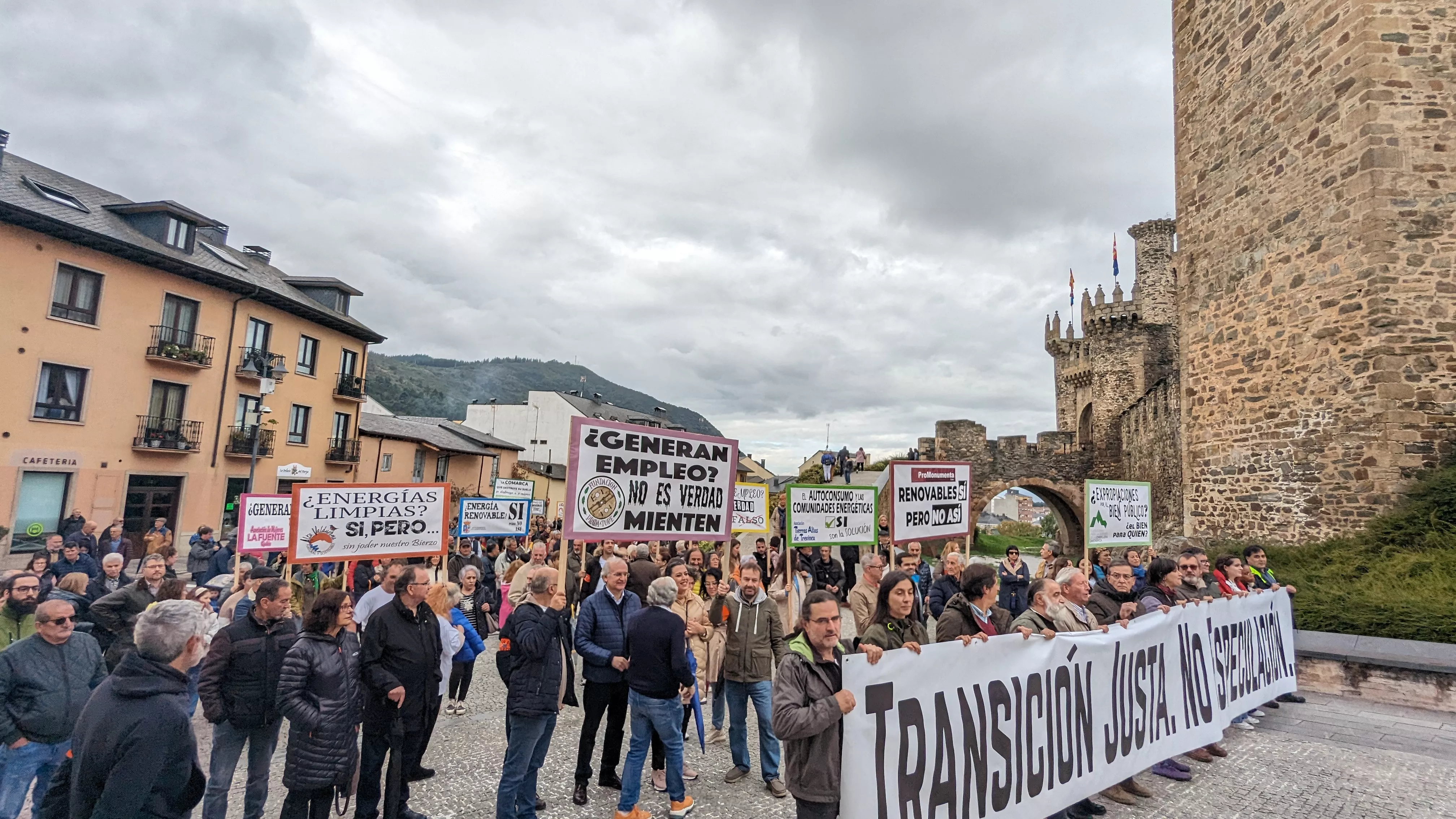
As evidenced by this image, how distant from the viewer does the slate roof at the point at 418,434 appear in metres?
31.1

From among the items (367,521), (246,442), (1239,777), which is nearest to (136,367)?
(246,442)

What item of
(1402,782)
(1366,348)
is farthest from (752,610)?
(1366,348)

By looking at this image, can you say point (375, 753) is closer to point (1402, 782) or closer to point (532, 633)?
point (532, 633)

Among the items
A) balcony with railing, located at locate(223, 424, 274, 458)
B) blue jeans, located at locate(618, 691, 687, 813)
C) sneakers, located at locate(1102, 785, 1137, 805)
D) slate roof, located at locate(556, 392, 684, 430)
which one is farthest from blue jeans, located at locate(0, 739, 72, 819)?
slate roof, located at locate(556, 392, 684, 430)

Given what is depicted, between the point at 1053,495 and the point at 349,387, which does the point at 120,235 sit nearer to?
the point at 349,387

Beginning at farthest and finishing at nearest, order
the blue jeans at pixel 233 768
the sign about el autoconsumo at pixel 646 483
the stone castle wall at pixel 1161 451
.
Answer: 1. the stone castle wall at pixel 1161 451
2. the sign about el autoconsumo at pixel 646 483
3. the blue jeans at pixel 233 768

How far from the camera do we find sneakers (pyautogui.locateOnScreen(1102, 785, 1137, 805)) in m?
4.88

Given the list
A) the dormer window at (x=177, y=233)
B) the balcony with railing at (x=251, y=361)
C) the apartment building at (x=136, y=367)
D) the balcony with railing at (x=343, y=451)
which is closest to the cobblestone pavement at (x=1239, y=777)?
the apartment building at (x=136, y=367)

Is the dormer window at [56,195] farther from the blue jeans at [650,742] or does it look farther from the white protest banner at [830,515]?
the blue jeans at [650,742]

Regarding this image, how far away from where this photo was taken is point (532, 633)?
4.71 m

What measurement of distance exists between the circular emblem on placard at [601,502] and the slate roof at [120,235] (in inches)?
830

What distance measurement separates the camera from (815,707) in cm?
321

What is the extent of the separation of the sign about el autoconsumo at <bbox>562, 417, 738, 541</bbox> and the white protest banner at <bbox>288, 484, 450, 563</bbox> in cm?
364

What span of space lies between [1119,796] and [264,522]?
11297 millimetres
